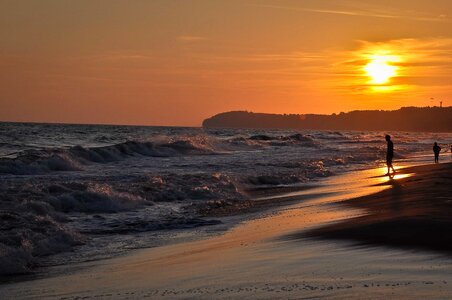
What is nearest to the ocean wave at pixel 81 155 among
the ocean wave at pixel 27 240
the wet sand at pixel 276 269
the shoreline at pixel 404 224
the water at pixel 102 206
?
the water at pixel 102 206

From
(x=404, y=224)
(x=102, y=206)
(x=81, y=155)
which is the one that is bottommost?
(x=102, y=206)

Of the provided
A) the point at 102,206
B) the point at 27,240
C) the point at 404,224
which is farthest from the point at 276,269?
the point at 102,206

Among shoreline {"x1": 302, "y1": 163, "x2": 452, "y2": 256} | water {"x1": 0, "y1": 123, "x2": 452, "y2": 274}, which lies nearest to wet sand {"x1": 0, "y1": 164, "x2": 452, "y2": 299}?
shoreline {"x1": 302, "y1": 163, "x2": 452, "y2": 256}

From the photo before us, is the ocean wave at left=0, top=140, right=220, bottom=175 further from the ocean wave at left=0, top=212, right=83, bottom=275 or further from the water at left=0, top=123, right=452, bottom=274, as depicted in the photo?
the ocean wave at left=0, top=212, right=83, bottom=275

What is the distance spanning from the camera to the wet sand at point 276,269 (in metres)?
6.82

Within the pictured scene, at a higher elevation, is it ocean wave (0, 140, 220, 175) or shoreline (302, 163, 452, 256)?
ocean wave (0, 140, 220, 175)

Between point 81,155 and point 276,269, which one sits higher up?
point 81,155

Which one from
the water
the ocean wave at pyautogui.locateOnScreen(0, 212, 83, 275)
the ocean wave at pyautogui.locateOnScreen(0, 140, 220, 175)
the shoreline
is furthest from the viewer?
the ocean wave at pyautogui.locateOnScreen(0, 140, 220, 175)

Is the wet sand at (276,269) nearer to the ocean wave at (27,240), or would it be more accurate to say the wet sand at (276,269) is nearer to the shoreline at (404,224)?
the shoreline at (404,224)

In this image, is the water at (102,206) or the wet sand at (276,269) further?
the water at (102,206)

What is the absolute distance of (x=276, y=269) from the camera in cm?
812

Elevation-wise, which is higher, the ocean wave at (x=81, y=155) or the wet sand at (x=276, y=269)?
the ocean wave at (x=81, y=155)

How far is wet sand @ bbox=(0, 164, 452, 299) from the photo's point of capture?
269 inches

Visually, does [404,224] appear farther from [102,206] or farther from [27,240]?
[102,206]
